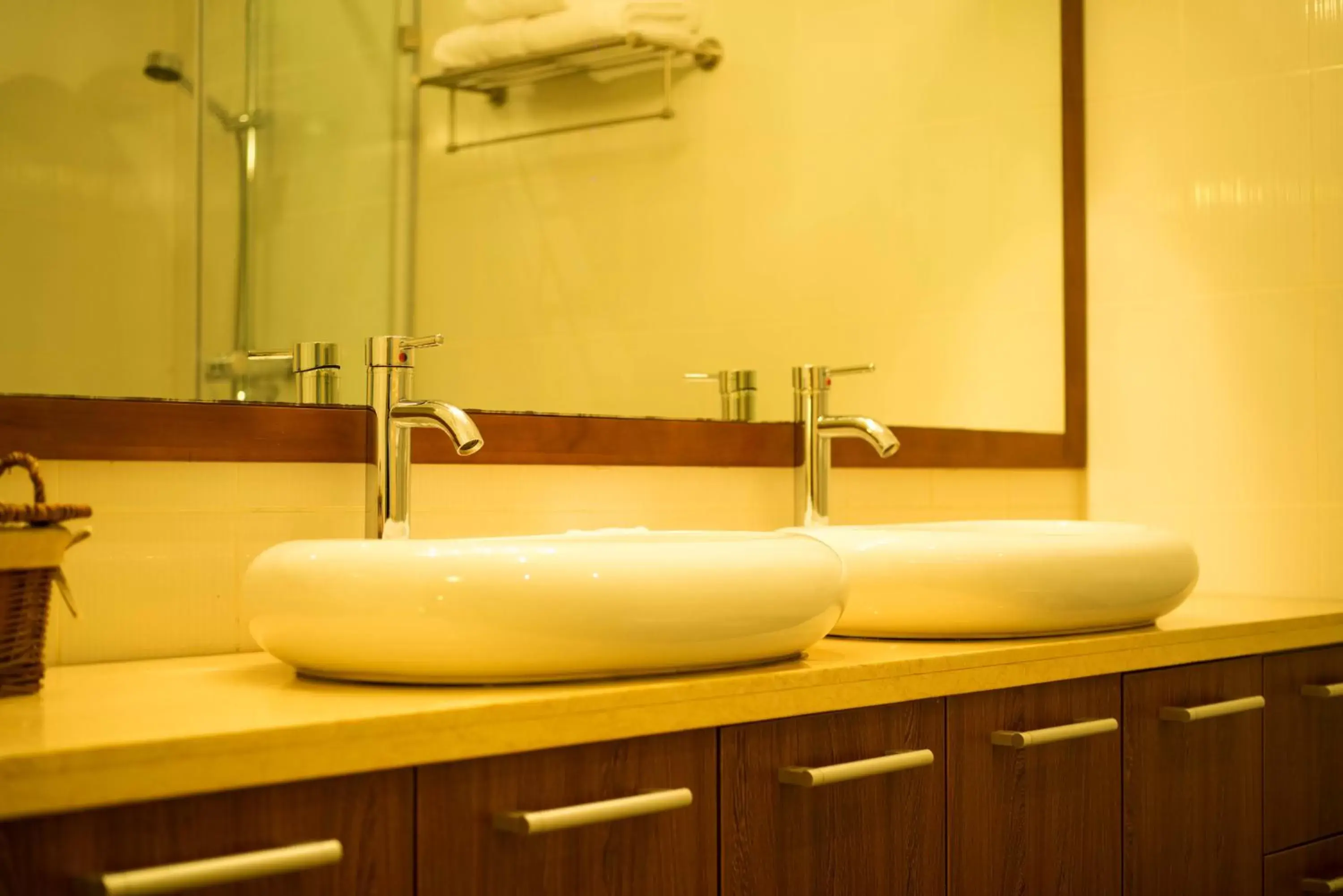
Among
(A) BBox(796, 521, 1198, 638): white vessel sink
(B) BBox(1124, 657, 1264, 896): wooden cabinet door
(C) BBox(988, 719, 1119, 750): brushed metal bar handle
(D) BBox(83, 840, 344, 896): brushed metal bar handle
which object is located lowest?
(B) BBox(1124, 657, 1264, 896): wooden cabinet door

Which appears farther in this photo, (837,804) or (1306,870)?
(1306,870)

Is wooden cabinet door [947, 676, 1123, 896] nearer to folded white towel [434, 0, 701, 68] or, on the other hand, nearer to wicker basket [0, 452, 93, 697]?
Answer: wicker basket [0, 452, 93, 697]

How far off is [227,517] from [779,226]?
0.93 meters

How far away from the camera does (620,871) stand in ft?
3.57

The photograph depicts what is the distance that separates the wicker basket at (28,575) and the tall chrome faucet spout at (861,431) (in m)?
0.89

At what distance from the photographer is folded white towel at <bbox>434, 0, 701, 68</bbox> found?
163cm

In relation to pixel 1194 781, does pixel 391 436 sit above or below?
above

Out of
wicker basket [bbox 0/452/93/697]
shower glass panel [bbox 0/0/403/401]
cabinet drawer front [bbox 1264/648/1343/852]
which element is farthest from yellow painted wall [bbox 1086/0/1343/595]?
wicker basket [bbox 0/452/93/697]

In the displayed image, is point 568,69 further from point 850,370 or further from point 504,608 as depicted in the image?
point 504,608

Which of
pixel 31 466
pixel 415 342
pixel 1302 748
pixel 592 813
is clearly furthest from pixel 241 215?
pixel 1302 748

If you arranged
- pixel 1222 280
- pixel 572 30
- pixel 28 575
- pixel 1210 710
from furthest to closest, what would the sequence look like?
1. pixel 1222 280
2. pixel 572 30
3. pixel 1210 710
4. pixel 28 575

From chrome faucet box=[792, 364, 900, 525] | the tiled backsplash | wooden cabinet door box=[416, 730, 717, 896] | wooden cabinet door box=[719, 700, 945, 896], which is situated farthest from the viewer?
chrome faucet box=[792, 364, 900, 525]

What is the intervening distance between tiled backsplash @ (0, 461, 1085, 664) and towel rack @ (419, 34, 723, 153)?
388 millimetres

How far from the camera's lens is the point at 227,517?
4.44 ft
